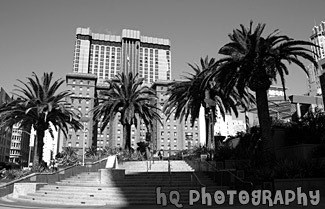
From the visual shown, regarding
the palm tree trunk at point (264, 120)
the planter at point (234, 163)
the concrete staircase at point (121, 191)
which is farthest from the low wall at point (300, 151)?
the concrete staircase at point (121, 191)

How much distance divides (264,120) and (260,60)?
387cm

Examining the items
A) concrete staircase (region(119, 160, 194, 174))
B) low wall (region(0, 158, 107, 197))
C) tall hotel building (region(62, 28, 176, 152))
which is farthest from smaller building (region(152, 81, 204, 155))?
low wall (region(0, 158, 107, 197))

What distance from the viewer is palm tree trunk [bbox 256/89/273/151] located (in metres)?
19.4

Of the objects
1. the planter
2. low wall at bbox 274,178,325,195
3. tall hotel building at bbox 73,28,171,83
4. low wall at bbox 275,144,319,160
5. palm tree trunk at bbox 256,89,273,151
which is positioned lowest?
low wall at bbox 274,178,325,195

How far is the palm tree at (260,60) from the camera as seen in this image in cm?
2023

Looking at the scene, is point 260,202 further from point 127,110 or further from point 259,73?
point 127,110

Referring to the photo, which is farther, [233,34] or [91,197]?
[233,34]

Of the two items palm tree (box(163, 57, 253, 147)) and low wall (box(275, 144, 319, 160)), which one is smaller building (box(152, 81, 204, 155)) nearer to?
palm tree (box(163, 57, 253, 147))

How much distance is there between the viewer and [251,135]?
24.1 metres

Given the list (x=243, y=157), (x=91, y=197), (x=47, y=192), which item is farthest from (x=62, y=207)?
(x=243, y=157)

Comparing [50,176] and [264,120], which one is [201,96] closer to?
[264,120]

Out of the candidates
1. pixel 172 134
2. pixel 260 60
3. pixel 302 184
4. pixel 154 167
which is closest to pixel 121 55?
pixel 172 134

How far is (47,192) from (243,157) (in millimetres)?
11709

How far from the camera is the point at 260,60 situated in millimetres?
20234
